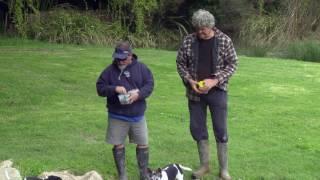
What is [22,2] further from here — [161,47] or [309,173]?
[309,173]

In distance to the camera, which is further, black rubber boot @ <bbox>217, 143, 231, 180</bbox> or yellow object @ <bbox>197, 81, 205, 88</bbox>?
black rubber boot @ <bbox>217, 143, 231, 180</bbox>

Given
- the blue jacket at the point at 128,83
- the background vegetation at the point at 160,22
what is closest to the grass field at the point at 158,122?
the blue jacket at the point at 128,83

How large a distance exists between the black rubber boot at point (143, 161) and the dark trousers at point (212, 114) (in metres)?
0.68

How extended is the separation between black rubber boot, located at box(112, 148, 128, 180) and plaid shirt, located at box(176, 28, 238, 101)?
1.03 m

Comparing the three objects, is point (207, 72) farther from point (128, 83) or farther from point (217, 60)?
point (128, 83)

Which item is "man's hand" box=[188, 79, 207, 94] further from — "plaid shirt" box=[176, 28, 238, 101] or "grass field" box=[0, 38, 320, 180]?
"grass field" box=[0, 38, 320, 180]

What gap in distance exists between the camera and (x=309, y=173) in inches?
306

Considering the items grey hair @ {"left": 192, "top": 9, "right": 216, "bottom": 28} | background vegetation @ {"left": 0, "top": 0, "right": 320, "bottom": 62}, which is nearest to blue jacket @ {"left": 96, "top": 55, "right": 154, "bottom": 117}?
grey hair @ {"left": 192, "top": 9, "right": 216, "bottom": 28}

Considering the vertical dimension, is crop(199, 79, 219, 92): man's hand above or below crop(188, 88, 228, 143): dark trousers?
above

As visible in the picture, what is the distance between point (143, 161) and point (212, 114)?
94 cm

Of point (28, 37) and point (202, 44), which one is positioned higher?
point (202, 44)

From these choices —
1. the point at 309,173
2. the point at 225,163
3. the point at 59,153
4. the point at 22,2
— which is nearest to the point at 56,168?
the point at 59,153

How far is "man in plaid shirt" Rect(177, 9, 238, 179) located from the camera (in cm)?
705

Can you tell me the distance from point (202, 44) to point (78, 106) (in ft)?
14.1
